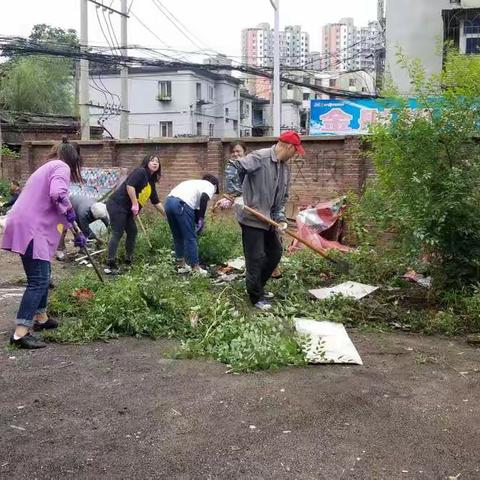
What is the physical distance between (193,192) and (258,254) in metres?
2.16

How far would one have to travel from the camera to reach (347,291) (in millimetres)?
6754

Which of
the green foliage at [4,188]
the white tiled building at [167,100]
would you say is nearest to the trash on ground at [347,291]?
the green foliage at [4,188]

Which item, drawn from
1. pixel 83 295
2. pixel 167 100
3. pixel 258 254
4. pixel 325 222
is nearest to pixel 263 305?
pixel 258 254

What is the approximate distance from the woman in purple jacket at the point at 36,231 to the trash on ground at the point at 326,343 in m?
2.17

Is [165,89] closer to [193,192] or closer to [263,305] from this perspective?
[193,192]

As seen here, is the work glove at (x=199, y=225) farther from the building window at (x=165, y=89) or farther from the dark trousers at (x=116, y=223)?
the building window at (x=165, y=89)

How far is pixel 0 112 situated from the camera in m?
29.4

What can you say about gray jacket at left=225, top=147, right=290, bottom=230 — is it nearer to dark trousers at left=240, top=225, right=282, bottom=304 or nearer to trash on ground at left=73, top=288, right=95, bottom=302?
dark trousers at left=240, top=225, right=282, bottom=304

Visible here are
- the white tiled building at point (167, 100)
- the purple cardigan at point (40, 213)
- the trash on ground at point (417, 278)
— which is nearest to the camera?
the purple cardigan at point (40, 213)

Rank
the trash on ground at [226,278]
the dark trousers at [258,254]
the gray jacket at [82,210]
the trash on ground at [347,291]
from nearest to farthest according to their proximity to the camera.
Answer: the dark trousers at [258,254], the trash on ground at [347,291], the trash on ground at [226,278], the gray jacket at [82,210]

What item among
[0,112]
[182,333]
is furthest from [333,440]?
[0,112]

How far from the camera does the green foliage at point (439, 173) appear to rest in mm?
5875

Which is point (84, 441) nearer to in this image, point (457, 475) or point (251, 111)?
point (457, 475)

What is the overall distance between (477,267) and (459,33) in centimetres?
1650
